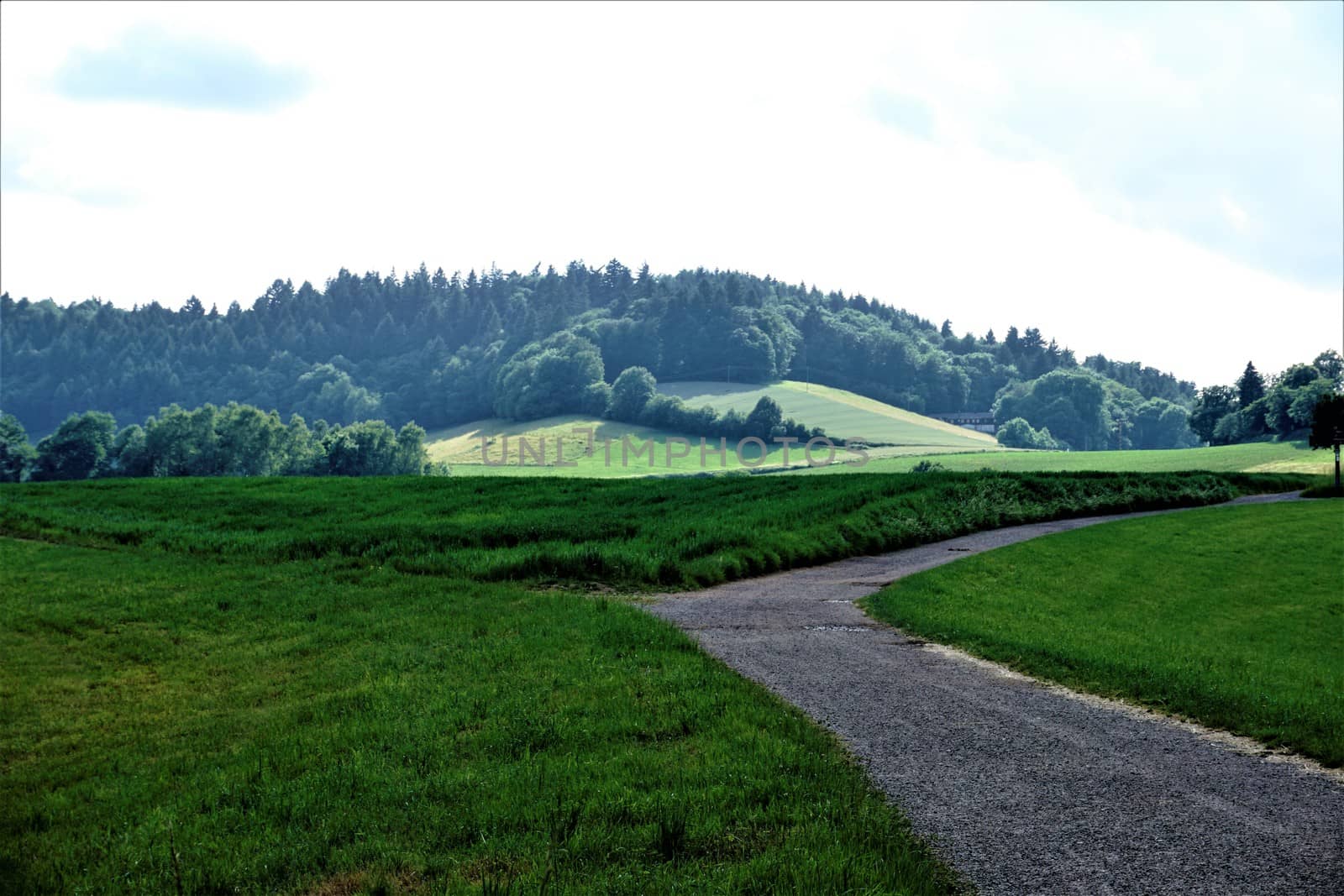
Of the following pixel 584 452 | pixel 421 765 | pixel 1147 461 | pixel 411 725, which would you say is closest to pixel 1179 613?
pixel 411 725

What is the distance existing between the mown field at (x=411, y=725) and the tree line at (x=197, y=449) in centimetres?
9255

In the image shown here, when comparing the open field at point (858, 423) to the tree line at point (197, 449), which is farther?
the open field at point (858, 423)

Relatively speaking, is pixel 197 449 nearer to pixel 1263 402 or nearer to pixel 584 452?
pixel 584 452

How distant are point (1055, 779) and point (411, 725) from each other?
7271 mm

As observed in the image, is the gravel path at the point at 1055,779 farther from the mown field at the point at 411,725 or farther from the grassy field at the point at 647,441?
the grassy field at the point at 647,441

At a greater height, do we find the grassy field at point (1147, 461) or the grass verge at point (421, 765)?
the grassy field at point (1147, 461)

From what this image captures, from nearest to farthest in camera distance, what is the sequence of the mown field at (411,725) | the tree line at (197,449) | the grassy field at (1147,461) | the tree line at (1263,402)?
the mown field at (411,725), the grassy field at (1147,461), the tree line at (197,449), the tree line at (1263,402)

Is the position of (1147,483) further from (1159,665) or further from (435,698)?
(435,698)

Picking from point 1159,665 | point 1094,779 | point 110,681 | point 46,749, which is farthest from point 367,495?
point 1094,779

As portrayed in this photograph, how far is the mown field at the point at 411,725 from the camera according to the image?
8.35 metres

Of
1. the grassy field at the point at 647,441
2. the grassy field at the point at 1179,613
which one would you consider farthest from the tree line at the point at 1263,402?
the grassy field at the point at 1179,613

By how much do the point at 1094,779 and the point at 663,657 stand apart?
6569 mm

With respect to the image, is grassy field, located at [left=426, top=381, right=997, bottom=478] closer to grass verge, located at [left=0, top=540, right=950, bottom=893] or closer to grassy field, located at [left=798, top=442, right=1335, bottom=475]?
grassy field, located at [left=798, top=442, right=1335, bottom=475]

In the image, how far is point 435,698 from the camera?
43.3 ft
